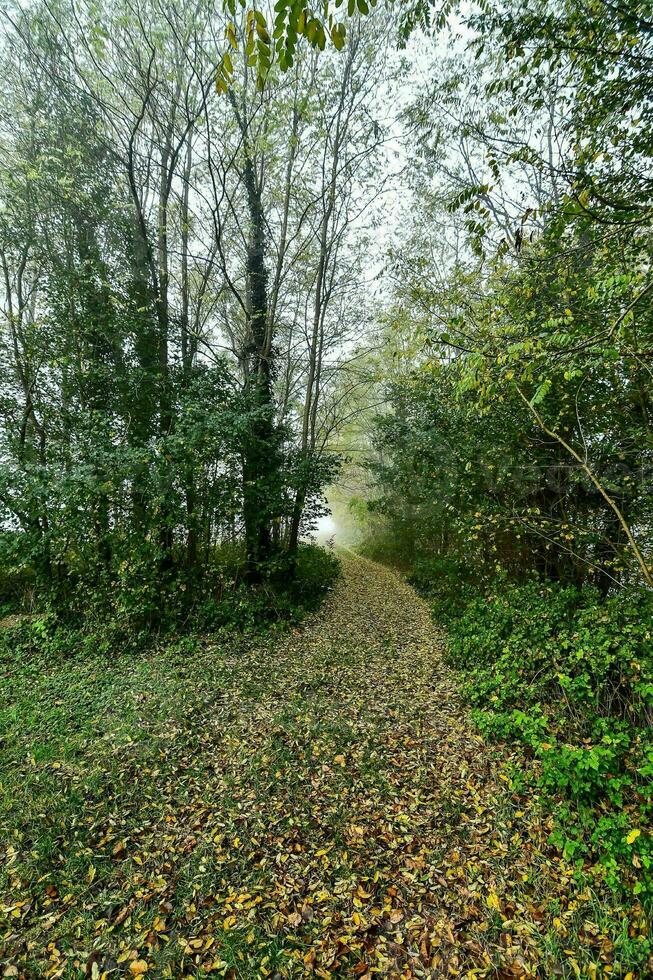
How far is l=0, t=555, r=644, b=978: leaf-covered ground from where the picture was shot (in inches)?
82.2

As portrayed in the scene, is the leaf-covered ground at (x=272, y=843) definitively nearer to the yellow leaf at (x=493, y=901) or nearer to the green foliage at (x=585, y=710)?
the yellow leaf at (x=493, y=901)

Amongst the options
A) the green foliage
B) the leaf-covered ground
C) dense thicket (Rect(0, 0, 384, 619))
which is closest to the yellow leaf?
the leaf-covered ground

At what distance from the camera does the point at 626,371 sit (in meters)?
4.02

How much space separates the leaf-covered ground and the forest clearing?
0.06 feet

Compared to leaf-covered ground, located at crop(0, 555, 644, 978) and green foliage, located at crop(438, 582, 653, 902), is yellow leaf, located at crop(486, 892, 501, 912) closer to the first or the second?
leaf-covered ground, located at crop(0, 555, 644, 978)

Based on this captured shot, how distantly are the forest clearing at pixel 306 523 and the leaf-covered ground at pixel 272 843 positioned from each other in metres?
0.02

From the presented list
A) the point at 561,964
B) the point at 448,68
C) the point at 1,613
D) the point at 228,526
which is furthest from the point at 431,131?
the point at 1,613

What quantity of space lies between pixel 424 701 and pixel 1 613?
6.50m

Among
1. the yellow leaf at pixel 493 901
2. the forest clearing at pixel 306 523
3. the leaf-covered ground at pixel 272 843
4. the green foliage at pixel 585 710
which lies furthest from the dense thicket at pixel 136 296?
the yellow leaf at pixel 493 901

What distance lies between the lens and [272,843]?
2676mm

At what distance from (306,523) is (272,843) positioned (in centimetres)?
539

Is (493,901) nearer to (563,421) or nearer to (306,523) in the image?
(563,421)

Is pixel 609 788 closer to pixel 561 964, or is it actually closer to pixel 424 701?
pixel 561 964

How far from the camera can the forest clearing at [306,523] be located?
2.30m
